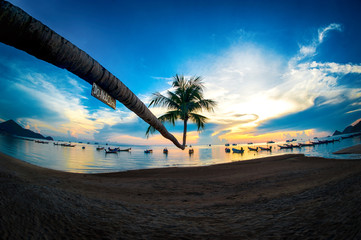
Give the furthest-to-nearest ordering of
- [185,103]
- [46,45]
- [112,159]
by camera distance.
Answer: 1. [112,159]
2. [185,103]
3. [46,45]

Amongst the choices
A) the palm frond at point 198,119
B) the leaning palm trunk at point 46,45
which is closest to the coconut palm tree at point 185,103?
the palm frond at point 198,119

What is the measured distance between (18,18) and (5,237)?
187 cm

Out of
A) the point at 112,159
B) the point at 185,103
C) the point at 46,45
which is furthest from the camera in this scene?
the point at 112,159

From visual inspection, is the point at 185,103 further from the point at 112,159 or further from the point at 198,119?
the point at 112,159

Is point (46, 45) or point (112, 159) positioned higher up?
point (46, 45)

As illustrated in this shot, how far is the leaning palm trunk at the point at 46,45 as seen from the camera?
1.21 m

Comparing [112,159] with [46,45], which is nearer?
[46,45]

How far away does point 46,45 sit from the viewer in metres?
1.43

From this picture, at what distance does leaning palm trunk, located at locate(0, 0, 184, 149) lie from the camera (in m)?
1.21

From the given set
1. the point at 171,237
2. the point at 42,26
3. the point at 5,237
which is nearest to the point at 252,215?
the point at 171,237

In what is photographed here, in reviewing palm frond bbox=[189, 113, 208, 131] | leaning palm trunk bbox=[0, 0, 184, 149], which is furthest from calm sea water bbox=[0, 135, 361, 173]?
leaning palm trunk bbox=[0, 0, 184, 149]

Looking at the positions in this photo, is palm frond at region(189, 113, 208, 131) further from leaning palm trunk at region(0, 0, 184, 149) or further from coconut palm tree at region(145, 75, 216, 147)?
leaning palm trunk at region(0, 0, 184, 149)

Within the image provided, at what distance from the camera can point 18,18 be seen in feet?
4.00

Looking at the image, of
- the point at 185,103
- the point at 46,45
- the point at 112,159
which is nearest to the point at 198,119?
the point at 185,103
